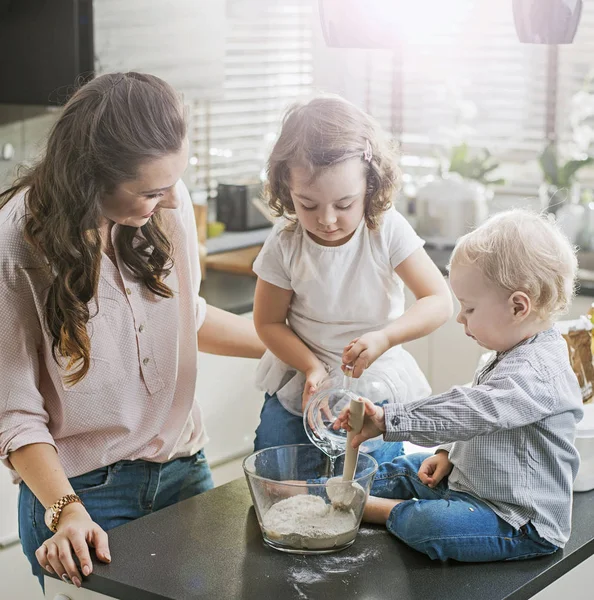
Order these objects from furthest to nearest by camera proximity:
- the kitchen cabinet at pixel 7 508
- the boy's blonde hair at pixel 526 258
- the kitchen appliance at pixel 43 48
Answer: the kitchen appliance at pixel 43 48 → the kitchen cabinet at pixel 7 508 → the boy's blonde hair at pixel 526 258

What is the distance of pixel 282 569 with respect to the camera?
1.14 metres

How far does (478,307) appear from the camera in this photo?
4.05 feet

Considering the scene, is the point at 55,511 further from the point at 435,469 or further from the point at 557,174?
the point at 557,174

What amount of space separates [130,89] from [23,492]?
0.65 meters

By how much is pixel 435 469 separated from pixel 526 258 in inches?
12.8

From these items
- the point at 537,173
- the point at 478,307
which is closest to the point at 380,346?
the point at 478,307

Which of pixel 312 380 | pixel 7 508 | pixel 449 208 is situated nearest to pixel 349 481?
pixel 312 380

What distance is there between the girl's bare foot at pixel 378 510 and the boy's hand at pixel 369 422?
13cm

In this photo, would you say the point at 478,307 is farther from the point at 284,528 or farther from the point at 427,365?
the point at 427,365

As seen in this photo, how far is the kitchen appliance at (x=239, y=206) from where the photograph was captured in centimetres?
311

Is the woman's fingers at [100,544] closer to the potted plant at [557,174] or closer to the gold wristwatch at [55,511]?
the gold wristwatch at [55,511]

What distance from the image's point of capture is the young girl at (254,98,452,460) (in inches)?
57.8

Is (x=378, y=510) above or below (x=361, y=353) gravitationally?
below

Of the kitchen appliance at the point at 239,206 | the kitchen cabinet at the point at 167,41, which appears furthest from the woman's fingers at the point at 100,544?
the kitchen appliance at the point at 239,206
